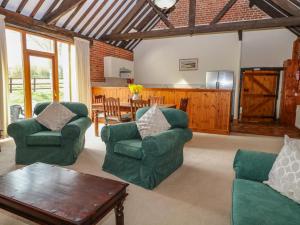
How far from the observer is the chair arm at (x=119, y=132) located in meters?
2.77

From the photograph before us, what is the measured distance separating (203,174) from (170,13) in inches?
248

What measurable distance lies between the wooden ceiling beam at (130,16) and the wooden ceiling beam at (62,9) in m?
2.20

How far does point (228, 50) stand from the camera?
734 cm

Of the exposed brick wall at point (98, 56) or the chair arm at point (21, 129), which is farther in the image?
the exposed brick wall at point (98, 56)

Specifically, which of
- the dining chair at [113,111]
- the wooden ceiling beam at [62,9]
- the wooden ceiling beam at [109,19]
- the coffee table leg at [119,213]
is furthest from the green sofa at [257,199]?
the wooden ceiling beam at [109,19]

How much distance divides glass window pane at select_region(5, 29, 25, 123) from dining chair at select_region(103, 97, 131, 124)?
208 centimetres

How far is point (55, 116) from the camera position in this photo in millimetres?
3510

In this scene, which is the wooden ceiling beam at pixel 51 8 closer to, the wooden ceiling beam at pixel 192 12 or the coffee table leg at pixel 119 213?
the wooden ceiling beam at pixel 192 12

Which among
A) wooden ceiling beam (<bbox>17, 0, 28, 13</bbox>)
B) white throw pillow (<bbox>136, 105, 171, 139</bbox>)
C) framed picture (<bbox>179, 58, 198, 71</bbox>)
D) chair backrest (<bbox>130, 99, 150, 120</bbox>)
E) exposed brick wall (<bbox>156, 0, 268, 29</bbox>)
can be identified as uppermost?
exposed brick wall (<bbox>156, 0, 268, 29</bbox>)

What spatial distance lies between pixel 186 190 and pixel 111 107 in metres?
2.55

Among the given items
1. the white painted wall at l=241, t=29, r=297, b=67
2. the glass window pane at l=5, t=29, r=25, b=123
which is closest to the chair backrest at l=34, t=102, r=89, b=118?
the glass window pane at l=5, t=29, r=25, b=123

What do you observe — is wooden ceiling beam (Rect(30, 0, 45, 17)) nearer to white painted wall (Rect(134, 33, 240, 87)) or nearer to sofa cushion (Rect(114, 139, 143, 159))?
sofa cushion (Rect(114, 139, 143, 159))

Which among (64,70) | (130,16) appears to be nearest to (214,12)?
(130,16)

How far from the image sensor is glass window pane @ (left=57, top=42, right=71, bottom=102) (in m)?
5.91
